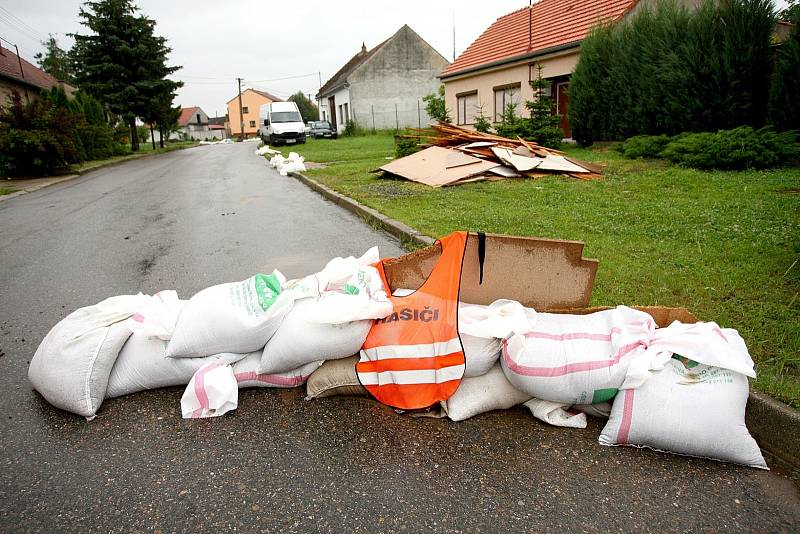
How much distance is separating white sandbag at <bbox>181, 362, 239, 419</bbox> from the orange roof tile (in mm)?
15274

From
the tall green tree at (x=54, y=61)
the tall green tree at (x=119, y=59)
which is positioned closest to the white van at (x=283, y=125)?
the tall green tree at (x=119, y=59)

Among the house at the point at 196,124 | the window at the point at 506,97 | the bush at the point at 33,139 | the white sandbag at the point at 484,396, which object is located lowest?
the white sandbag at the point at 484,396

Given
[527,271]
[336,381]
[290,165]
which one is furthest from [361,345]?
[290,165]

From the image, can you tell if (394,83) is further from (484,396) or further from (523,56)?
(484,396)

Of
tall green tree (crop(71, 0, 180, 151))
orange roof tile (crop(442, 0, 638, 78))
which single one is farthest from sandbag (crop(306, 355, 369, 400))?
tall green tree (crop(71, 0, 180, 151))

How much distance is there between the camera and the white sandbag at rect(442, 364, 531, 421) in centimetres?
258

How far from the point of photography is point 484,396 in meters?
2.61

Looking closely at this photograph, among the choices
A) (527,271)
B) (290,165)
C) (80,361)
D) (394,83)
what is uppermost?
(394,83)

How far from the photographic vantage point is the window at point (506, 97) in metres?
18.9

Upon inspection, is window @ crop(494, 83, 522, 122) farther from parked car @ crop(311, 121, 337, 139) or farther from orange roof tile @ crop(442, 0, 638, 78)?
parked car @ crop(311, 121, 337, 139)

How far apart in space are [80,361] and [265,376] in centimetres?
89

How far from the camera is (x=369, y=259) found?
10.5 ft

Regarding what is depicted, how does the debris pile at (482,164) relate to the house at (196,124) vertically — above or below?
below

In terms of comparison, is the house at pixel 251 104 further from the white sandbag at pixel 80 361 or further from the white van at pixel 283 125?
the white sandbag at pixel 80 361
